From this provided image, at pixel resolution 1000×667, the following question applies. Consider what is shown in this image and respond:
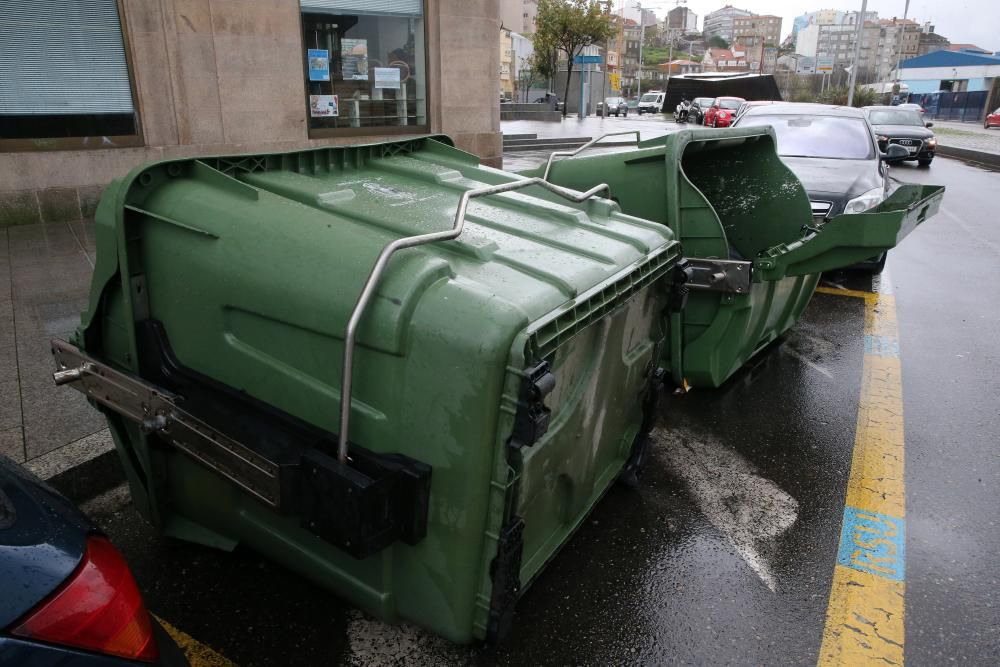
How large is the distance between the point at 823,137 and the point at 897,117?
14.6 m

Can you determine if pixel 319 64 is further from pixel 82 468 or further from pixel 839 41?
pixel 839 41

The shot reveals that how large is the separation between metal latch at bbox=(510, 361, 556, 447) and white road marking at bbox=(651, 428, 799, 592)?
1586 millimetres

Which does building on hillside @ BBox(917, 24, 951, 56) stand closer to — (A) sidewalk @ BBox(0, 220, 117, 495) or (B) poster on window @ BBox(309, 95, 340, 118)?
(B) poster on window @ BBox(309, 95, 340, 118)

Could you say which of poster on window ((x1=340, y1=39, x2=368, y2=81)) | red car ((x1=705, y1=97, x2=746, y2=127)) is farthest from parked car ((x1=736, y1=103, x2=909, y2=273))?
red car ((x1=705, y1=97, x2=746, y2=127))

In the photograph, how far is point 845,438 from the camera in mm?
4219

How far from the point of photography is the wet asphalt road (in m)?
2.53

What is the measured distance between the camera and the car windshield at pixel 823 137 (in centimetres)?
852

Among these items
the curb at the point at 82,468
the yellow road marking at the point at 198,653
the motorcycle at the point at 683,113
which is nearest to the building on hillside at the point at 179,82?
the curb at the point at 82,468

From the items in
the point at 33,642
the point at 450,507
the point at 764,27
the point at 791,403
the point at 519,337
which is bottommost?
the point at 791,403

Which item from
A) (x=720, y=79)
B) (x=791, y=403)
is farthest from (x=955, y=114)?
(x=791, y=403)

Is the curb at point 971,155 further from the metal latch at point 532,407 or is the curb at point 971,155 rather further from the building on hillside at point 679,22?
the building on hillside at point 679,22

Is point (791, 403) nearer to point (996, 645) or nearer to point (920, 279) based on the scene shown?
point (996, 645)

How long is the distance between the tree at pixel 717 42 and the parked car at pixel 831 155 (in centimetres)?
18043

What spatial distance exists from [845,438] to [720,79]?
4904 centimetres
